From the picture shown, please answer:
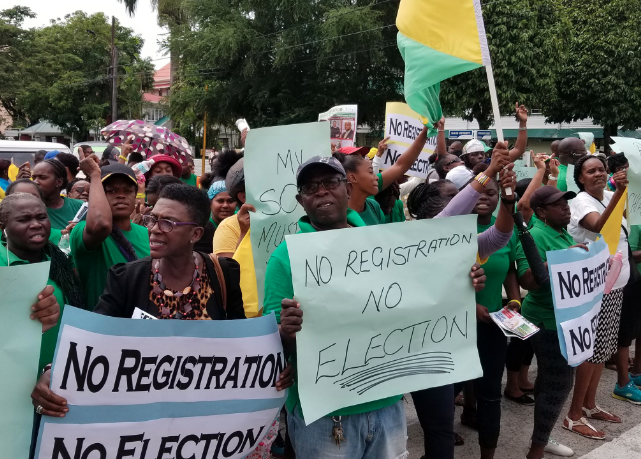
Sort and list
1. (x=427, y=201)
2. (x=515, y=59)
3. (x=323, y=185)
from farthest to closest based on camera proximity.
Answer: (x=515, y=59), (x=427, y=201), (x=323, y=185)

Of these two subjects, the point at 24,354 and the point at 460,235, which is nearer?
the point at 24,354

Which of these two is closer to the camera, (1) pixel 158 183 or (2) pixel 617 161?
(1) pixel 158 183

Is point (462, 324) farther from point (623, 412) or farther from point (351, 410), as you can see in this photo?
point (623, 412)

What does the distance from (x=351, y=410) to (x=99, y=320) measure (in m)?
1.05

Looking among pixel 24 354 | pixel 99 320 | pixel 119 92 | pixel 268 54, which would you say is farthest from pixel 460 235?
pixel 119 92

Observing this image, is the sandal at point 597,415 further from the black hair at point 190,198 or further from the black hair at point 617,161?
the black hair at point 190,198

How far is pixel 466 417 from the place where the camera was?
16.0ft

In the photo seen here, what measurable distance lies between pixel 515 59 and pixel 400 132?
2019 centimetres

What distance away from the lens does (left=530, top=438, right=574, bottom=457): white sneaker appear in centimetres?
432

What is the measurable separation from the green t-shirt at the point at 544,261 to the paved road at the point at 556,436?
891 millimetres

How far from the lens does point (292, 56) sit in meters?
26.5

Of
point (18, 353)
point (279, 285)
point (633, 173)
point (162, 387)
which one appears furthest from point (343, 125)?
point (18, 353)

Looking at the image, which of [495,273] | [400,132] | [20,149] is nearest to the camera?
[495,273]

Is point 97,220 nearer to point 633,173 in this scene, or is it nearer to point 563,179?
point 633,173
